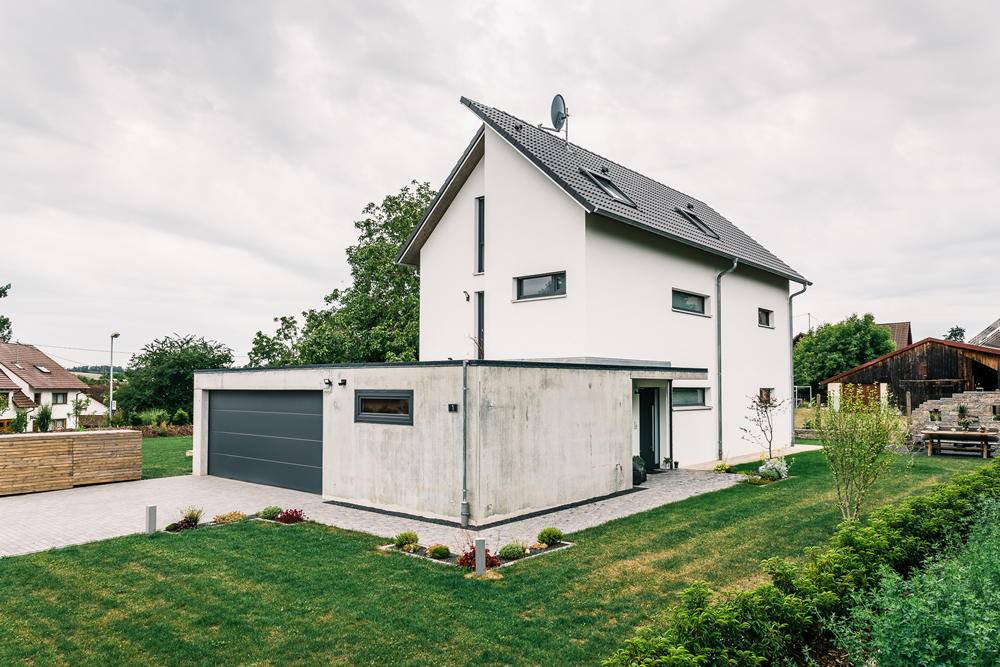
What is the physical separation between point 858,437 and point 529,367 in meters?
4.92

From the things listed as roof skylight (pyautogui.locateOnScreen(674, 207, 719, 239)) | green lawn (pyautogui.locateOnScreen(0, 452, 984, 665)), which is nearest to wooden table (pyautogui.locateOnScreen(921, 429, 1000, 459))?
roof skylight (pyautogui.locateOnScreen(674, 207, 719, 239))

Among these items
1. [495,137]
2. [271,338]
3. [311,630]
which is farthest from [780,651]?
[271,338]

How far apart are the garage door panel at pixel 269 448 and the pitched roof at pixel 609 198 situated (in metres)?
6.48

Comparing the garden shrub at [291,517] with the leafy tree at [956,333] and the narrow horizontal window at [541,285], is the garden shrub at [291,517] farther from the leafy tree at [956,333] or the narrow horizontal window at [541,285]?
the leafy tree at [956,333]

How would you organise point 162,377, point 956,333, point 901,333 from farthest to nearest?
point 956,333 < point 901,333 < point 162,377

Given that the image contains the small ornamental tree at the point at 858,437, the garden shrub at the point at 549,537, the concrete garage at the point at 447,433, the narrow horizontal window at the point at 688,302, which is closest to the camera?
the small ornamental tree at the point at 858,437

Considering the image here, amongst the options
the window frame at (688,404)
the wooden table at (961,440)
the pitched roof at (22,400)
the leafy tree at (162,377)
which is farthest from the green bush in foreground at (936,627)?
the pitched roof at (22,400)

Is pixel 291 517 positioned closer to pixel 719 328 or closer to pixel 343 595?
pixel 343 595

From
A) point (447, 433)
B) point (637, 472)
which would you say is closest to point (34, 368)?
point (447, 433)

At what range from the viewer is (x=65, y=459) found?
1342 centimetres

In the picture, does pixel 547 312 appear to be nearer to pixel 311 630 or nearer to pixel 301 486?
pixel 301 486

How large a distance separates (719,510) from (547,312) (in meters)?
5.66

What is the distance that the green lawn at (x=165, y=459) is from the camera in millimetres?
16078

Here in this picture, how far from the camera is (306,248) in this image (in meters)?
23.4
